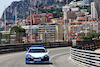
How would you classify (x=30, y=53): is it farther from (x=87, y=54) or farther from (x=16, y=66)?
(x=87, y=54)

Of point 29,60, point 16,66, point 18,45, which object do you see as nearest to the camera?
point 16,66

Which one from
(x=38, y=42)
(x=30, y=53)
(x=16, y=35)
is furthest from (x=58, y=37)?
(x=30, y=53)

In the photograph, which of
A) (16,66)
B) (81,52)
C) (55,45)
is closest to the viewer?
(16,66)

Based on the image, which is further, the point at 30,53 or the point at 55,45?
the point at 55,45

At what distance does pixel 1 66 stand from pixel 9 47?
15.5 metres

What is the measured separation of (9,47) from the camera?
32406 mm

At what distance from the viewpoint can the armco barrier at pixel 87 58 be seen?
54.9 ft

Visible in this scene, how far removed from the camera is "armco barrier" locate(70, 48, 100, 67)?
16719mm

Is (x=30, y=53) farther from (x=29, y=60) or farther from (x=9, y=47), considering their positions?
(x=9, y=47)

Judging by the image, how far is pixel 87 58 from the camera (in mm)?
18391

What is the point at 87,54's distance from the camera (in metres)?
18.3

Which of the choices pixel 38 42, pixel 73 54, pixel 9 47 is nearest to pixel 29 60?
pixel 73 54

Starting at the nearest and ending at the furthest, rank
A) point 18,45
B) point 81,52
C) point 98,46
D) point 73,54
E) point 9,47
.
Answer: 1. point 81,52
2. point 73,54
3. point 9,47
4. point 18,45
5. point 98,46

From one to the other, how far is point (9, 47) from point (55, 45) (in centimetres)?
1357
